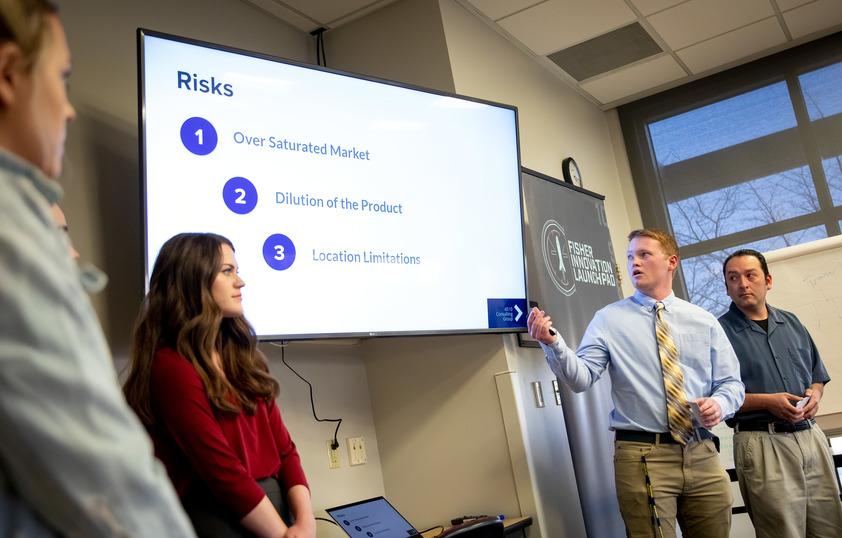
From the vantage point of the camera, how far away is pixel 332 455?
3189 mm

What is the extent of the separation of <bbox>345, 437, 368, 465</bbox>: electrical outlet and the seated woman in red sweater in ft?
4.16

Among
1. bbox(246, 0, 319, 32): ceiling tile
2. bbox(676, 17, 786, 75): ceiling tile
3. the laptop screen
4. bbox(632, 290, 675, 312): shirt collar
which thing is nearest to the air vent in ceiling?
bbox(676, 17, 786, 75): ceiling tile

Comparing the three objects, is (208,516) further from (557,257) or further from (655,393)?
(557,257)

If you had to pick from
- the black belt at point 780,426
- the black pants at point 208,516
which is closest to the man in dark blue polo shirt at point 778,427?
the black belt at point 780,426

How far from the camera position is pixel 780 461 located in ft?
10.7

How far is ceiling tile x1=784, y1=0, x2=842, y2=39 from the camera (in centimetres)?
472

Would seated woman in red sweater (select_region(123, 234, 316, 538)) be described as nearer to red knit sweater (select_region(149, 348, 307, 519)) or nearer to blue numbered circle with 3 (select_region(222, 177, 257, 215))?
red knit sweater (select_region(149, 348, 307, 519))

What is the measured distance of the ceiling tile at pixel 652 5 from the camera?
14.1 feet

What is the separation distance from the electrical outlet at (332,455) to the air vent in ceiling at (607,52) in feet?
9.44

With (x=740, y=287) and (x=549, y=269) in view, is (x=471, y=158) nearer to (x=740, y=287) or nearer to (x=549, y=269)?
(x=549, y=269)

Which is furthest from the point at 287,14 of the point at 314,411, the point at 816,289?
the point at 816,289

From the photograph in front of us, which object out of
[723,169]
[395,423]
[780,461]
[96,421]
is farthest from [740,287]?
[96,421]

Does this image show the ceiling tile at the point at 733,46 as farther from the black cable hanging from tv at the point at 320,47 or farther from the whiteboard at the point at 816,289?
the black cable hanging from tv at the point at 320,47

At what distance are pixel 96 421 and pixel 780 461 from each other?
3.29m
